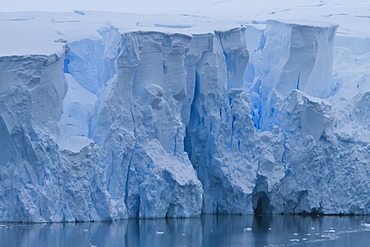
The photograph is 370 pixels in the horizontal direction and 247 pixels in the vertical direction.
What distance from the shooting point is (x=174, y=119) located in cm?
1521

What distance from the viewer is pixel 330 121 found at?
16.0 metres

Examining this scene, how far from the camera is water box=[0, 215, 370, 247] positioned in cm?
1185

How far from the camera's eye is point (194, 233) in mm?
13211

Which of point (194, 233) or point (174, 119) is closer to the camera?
point (194, 233)

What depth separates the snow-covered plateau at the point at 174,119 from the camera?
43.7 ft

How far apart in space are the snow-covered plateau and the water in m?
0.47

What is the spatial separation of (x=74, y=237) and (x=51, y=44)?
340 cm

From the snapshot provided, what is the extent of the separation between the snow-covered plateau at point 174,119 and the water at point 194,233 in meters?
0.47

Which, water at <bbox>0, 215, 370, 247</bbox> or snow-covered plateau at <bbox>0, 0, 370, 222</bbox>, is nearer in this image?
water at <bbox>0, 215, 370, 247</bbox>

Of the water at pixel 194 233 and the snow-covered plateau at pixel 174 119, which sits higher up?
the snow-covered plateau at pixel 174 119

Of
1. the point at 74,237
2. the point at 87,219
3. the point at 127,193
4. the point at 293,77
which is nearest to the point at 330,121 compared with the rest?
the point at 293,77

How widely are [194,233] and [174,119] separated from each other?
8.68 ft

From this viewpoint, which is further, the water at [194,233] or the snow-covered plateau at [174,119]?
the snow-covered plateau at [174,119]

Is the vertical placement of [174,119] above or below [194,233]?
above
